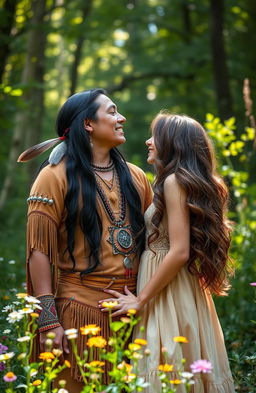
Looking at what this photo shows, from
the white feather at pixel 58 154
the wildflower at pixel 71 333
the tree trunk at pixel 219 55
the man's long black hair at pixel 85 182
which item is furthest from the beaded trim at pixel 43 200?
the tree trunk at pixel 219 55

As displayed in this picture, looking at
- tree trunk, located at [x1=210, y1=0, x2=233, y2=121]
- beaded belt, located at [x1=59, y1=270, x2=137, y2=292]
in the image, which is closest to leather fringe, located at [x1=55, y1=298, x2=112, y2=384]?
beaded belt, located at [x1=59, y1=270, x2=137, y2=292]

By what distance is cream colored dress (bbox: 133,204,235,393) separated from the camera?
2.95m

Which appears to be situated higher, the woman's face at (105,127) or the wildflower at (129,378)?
the woman's face at (105,127)

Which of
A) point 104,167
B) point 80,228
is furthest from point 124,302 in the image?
point 104,167

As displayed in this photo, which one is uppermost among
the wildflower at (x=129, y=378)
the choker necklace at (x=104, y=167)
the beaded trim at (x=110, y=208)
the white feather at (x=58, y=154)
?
the white feather at (x=58, y=154)

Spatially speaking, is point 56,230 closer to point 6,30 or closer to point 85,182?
point 85,182

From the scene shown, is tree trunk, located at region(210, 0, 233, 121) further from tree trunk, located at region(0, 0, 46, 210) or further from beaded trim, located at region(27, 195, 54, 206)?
beaded trim, located at region(27, 195, 54, 206)

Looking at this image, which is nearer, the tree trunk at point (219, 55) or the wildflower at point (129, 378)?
the wildflower at point (129, 378)

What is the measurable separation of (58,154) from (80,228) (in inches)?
17.8

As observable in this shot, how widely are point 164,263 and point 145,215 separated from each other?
17.8 inches

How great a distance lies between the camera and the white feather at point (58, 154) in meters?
3.24

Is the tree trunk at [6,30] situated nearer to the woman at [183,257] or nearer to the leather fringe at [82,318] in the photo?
the woman at [183,257]

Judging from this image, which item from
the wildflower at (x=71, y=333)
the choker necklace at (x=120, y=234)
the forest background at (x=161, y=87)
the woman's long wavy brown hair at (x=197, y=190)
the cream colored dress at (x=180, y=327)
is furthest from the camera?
the forest background at (x=161, y=87)

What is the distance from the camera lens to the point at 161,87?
1708 cm
